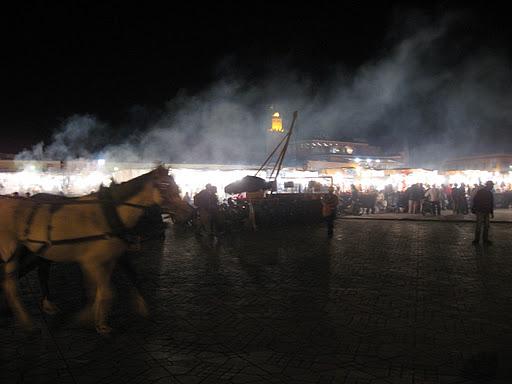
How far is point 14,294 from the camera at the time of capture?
488cm

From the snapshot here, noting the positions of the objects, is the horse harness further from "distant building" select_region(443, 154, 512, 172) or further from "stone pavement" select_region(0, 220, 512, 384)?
"distant building" select_region(443, 154, 512, 172)

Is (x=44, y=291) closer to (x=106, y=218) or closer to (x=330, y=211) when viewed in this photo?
(x=106, y=218)

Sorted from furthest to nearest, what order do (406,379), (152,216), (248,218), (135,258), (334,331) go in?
(248,218) < (135,258) < (152,216) < (334,331) < (406,379)

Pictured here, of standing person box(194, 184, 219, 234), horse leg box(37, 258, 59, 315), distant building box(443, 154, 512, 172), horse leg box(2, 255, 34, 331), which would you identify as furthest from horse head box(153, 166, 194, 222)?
distant building box(443, 154, 512, 172)

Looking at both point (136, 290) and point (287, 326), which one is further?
point (136, 290)

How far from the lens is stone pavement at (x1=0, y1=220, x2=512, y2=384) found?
3.68 metres

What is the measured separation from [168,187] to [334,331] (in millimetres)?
2453

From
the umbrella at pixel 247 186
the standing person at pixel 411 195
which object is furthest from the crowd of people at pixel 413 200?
the umbrella at pixel 247 186

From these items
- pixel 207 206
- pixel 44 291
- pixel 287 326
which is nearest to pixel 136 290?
pixel 44 291

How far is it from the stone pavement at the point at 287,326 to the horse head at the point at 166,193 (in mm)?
1313

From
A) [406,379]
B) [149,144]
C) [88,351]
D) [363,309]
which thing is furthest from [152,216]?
[149,144]

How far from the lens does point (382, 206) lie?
24719 millimetres

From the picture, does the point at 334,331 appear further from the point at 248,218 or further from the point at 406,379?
the point at 248,218

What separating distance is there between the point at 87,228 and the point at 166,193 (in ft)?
3.08
